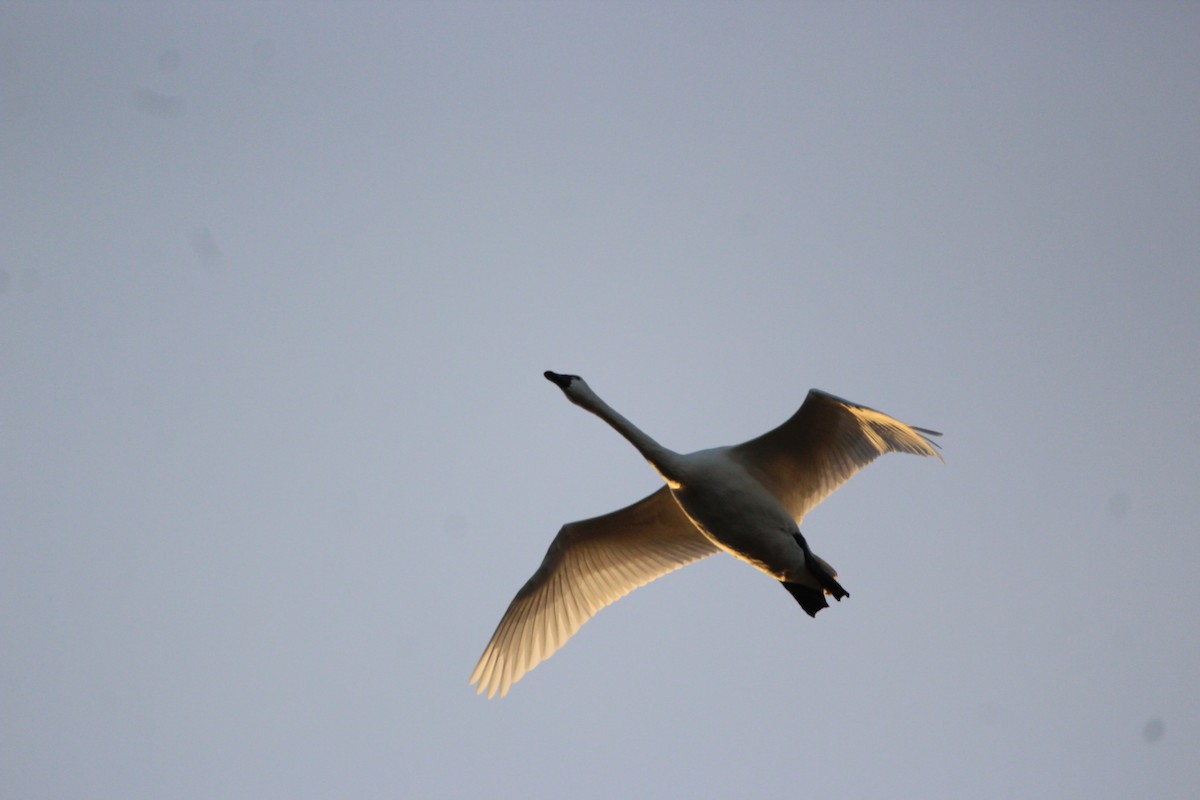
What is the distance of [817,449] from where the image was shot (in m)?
13.5

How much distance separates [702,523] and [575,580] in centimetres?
262

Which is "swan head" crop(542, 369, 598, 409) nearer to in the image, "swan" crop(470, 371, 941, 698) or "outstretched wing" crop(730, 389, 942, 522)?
"swan" crop(470, 371, 941, 698)

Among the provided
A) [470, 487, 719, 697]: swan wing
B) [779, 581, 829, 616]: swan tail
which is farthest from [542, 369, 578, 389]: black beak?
[779, 581, 829, 616]: swan tail

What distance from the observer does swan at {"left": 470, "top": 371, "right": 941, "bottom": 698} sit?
Answer: 12672mm

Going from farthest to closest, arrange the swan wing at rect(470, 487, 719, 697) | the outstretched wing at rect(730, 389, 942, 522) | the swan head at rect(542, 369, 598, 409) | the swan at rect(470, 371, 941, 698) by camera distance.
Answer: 1. the swan wing at rect(470, 487, 719, 697)
2. the swan head at rect(542, 369, 598, 409)
3. the outstretched wing at rect(730, 389, 942, 522)
4. the swan at rect(470, 371, 941, 698)

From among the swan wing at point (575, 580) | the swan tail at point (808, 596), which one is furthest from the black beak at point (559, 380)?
the swan tail at point (808, 596)

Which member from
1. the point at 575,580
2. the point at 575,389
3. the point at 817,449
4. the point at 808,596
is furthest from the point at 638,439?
the point at 575,580

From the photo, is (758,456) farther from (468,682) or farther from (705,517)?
(468,682)

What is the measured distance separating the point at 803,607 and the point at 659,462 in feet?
7.11

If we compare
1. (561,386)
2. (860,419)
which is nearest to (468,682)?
(561,386)

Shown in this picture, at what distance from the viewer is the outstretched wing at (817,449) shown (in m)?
12.9

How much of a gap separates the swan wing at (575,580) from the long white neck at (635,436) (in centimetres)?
180

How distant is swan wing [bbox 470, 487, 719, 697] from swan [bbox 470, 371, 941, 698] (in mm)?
12

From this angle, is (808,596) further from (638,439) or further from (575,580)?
(575,580)
